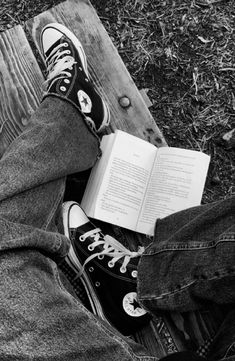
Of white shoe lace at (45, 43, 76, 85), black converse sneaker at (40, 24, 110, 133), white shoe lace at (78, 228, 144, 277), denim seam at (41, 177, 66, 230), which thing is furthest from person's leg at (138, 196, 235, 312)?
white shoe lace at (45, 43, 76, 85)

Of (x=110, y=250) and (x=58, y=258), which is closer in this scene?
(x=58, y=258)

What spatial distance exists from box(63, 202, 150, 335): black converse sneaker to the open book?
0.18ft

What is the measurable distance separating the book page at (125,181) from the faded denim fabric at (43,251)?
0.24 feet

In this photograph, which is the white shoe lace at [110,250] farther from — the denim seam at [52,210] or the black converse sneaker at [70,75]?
the black converse sneaker at [70,75]

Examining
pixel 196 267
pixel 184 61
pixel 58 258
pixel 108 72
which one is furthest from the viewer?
pixel 184 61

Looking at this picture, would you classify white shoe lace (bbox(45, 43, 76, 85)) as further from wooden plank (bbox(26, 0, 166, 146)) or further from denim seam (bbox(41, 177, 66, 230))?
denim seam (bbox(41, 177, 66, 230))

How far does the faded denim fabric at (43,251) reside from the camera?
82cm

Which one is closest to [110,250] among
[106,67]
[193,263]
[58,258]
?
[58,258]

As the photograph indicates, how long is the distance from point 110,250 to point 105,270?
0.05m

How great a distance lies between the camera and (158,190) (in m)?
1.15

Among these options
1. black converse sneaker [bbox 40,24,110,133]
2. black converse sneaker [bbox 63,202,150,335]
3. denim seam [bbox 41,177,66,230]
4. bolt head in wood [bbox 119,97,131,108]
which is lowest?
black converse sneaker [bbox 63,202,150,335]

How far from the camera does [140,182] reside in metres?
1.17

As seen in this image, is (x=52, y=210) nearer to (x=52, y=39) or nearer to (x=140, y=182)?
(x=140, y=182)

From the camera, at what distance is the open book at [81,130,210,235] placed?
1.13 meters
